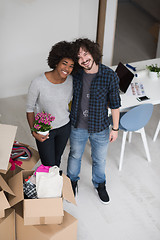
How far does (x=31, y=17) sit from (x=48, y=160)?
224cm

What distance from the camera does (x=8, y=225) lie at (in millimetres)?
2336

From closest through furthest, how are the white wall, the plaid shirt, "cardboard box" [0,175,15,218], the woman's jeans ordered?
"cardboard box" [0,175,15,218]
the plaid shirt
the woman's jeans
the white wall

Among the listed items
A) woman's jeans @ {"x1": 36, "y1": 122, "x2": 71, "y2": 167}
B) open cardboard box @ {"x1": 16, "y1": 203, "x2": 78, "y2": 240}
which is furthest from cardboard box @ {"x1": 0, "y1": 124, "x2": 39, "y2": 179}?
open cardboard box @ {"x1": 16, "y1": 203, "x2": 78, "y2": 240}

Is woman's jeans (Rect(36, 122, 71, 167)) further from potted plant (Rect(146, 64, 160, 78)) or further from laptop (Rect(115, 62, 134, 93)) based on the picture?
potted plant (Rect(146, 64, 160, 78))

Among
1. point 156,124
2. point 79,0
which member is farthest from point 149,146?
point 79,0

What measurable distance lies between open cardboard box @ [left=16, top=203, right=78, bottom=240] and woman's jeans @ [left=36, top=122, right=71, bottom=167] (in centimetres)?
44

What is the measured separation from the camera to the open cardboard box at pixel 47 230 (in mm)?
2260

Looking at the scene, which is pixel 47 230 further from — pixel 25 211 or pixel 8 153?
pixel 8 153

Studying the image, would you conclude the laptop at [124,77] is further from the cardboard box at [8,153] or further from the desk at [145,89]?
the cardboard box at [8,153]

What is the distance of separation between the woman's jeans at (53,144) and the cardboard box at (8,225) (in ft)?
1.60

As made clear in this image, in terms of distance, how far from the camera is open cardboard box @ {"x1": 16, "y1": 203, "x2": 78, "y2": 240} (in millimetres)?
2260

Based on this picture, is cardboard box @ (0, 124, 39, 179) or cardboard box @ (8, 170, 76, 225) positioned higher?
cardboard box @ (0, 124, 39, 179)

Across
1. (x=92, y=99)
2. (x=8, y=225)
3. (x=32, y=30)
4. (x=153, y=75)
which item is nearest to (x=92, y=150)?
(x=92, y=99)

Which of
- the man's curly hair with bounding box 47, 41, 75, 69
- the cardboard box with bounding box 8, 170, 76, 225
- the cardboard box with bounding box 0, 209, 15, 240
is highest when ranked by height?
the man's curly hair with bounding box 47, 41, 75, 69
